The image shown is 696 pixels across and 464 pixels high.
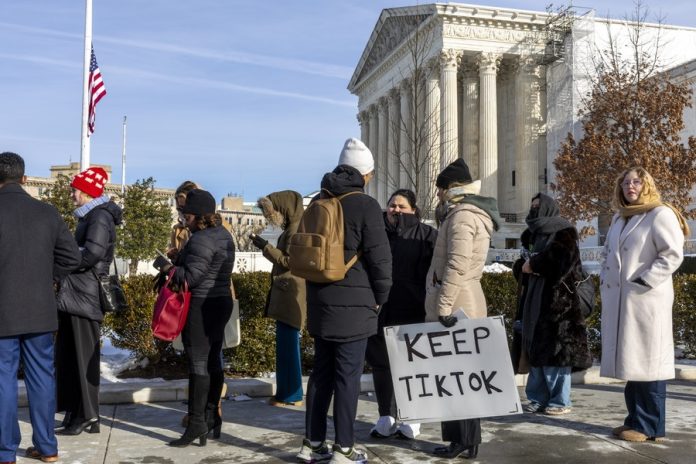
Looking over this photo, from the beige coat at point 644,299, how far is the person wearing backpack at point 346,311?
2020mm

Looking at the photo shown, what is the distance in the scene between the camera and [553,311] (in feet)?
23.0

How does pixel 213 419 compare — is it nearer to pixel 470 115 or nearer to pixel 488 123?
pixel 488 123

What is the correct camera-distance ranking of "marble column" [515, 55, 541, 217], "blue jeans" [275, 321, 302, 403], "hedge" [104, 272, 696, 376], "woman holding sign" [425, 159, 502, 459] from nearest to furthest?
"woman holding sign" [425, 159, 502, 459] < "blue jeans" [275, 321, 302, 403] < "hedge" [104, 272, 696, 376] < "marble column" [515, 55, 541, 217]

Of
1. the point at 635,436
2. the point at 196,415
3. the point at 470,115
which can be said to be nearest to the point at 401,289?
the point at 196,415

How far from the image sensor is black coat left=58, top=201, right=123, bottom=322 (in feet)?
19.9

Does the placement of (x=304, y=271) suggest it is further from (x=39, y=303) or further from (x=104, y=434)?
(x=104, y=434)

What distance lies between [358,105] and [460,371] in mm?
65007

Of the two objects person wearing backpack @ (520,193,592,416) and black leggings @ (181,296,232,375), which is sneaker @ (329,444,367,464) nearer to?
black leggings @ (181,296,232,375)

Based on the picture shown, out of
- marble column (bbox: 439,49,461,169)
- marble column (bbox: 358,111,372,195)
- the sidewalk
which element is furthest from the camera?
marble column (bbox: 358,111,372,195)

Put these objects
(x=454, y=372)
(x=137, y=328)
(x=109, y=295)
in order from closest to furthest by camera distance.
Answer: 1. (x=454, y=372)
2. (x=109, y=295)
3. (x=137, y=328)

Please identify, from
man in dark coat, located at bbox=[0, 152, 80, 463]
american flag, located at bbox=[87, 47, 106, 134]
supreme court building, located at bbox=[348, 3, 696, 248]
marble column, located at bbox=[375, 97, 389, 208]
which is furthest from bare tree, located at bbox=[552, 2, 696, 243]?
man in dark coat, located at bbox=[0, 152, 80, 463]

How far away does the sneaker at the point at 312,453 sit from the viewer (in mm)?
5250

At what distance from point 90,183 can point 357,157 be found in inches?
89.9

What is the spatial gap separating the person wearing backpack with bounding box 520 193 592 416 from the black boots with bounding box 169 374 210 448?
9.69 feet
